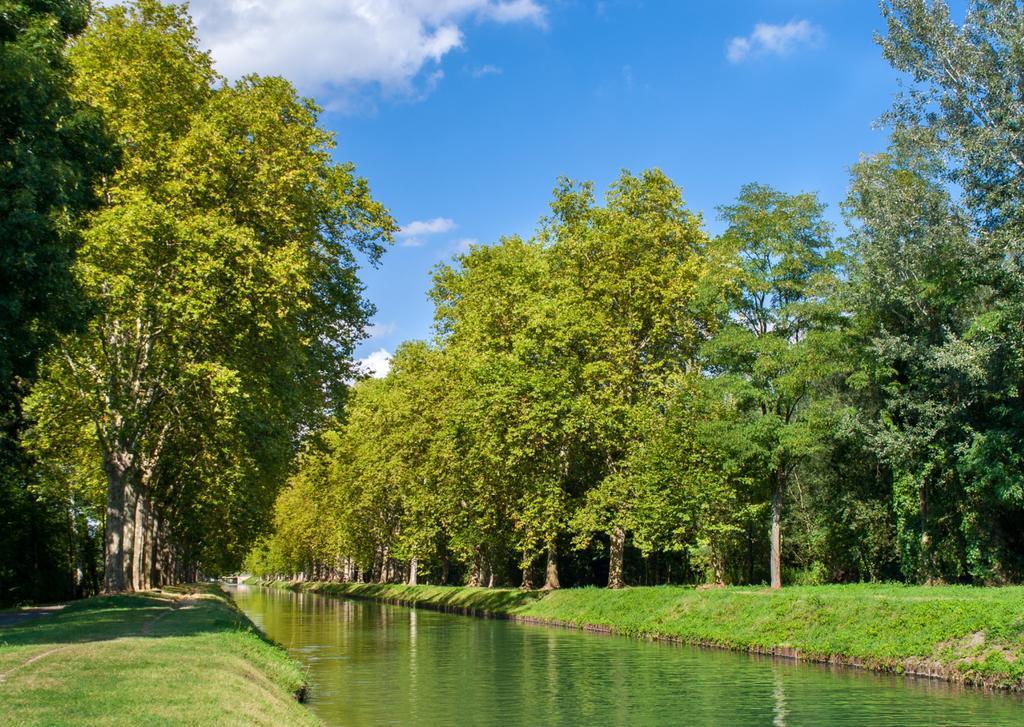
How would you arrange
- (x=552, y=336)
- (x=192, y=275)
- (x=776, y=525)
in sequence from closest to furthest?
(x=192, y=275) < (x=776, y=525) < (x=552, y=336)

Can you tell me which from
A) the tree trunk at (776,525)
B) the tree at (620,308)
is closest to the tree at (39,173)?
the tree at (620,308)

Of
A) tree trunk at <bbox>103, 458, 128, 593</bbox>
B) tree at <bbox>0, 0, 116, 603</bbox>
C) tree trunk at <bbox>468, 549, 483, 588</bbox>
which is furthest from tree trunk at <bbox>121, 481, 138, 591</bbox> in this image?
tree trunk at <bbox>468, 549, 483, 588</bbox>

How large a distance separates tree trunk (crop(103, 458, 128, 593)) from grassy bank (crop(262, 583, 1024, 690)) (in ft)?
73.5

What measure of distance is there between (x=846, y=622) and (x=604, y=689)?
34.9 feet

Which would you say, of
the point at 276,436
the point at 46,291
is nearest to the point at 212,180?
the point at 276,436

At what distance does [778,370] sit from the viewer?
150 feet

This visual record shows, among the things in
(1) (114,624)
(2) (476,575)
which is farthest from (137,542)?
(2) (476,575)

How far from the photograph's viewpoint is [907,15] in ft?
132

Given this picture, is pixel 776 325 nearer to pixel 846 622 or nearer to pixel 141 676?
pixel 846 622

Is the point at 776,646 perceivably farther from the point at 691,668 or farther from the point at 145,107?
the point at 145,107

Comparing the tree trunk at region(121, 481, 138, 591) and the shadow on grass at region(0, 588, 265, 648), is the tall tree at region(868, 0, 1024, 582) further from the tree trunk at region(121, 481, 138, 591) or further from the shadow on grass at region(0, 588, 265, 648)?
the tree trunk at region(121, 481, 138, 591)

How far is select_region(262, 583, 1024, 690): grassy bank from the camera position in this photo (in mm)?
25594

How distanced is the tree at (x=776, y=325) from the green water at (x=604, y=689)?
12.1 meters

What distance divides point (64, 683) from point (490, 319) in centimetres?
4407
